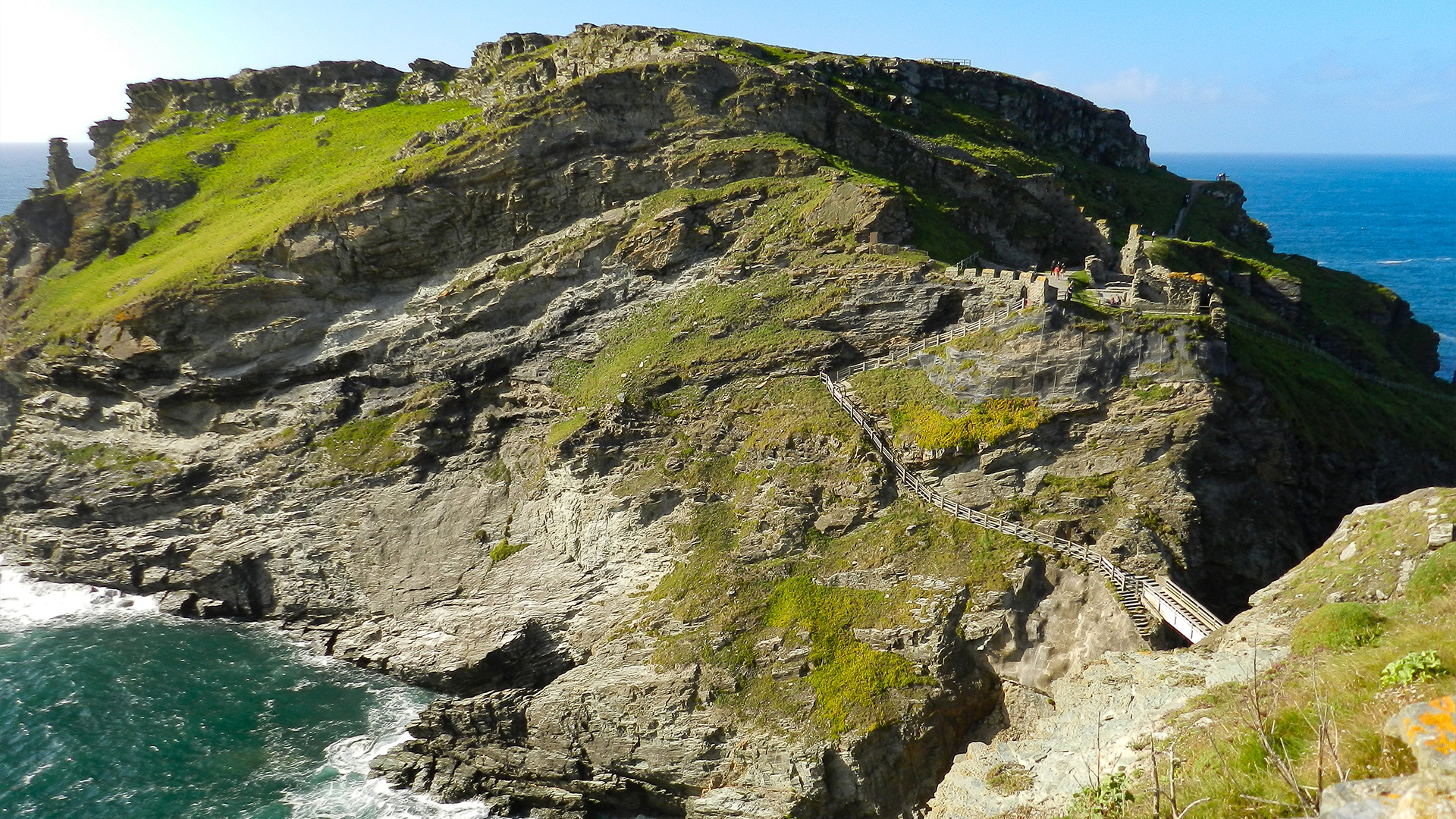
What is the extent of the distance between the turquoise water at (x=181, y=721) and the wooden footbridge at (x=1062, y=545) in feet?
77.1

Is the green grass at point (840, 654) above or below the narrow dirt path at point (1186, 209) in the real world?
below

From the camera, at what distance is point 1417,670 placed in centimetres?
1239

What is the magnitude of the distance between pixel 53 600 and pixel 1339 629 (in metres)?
63.1

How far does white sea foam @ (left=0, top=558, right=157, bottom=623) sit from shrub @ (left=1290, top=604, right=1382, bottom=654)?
5597 cm

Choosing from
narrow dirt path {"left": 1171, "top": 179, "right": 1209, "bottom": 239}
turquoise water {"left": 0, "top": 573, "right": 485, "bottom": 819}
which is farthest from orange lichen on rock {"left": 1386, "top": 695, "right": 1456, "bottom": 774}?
narrow dirt path {"left": 1171, "top": 179, "right": 1209, "bottom": 239}

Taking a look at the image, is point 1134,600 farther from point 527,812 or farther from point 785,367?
point 527,812

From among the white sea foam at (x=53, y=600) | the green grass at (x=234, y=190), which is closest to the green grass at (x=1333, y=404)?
the green grass at (x=234, y=190)

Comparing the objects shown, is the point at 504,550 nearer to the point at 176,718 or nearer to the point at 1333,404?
the point at 176,718

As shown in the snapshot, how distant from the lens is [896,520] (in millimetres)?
35281

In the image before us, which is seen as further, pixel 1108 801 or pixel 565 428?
pixel 565 428

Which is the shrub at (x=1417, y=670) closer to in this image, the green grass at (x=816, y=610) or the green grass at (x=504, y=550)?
the green grass at (x=816, y=610)

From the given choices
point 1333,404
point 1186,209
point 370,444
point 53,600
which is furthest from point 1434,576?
point 1186,209

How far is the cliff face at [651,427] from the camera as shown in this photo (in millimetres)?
32188

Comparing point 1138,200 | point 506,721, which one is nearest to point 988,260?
point 1138,200
